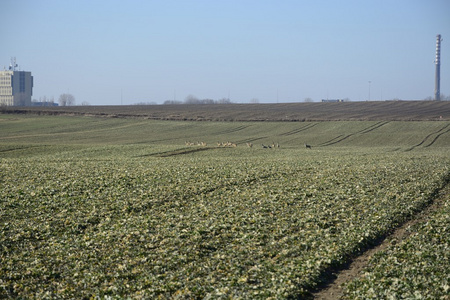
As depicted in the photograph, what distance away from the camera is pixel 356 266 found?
1480 cm

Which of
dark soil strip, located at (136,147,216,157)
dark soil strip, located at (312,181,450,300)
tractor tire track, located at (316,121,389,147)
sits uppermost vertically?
tractor tire track, located at (316,121,389,147)

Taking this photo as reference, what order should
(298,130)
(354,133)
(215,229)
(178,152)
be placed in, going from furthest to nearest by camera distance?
(298,130) < (354,133) < (178,152) < (215,229)

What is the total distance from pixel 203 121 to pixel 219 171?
7390 cm

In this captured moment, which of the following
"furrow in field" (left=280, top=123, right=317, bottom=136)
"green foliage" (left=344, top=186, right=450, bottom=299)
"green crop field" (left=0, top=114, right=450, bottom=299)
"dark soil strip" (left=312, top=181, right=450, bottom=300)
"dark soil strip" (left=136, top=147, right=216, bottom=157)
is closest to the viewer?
"green foliage" (left=344, top=186, right=450, bottom=299)

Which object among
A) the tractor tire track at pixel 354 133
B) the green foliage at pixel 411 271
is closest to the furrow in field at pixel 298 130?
the tractor tire track at pixel 354 133

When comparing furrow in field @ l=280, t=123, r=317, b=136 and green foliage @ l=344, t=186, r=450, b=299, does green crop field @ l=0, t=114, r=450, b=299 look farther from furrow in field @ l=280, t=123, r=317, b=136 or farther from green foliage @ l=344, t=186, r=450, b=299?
furrow in field @ l=280, t=123, r=317, b=136

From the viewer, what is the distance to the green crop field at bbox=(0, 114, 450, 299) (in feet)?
43.1

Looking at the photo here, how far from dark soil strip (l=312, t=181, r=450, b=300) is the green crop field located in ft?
0.76

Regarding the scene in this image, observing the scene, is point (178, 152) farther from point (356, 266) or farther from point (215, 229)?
point (356, 266)

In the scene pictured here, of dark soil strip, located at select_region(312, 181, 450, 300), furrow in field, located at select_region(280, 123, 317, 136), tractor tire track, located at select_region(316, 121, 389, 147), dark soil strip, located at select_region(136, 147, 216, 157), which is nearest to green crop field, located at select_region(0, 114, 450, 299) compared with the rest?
dark soil strip, located at select_region(312, 181, 450, 300)

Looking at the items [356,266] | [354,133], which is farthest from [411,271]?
[354,133]

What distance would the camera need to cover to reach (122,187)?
25125 millimetres

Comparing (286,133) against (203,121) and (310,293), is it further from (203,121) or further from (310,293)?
(310,293)

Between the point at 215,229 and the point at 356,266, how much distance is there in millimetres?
5042
